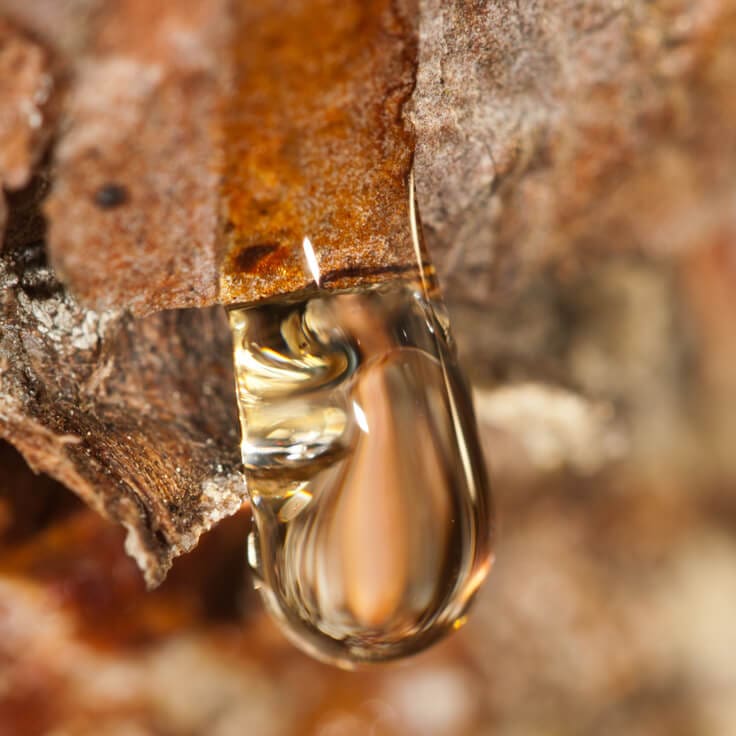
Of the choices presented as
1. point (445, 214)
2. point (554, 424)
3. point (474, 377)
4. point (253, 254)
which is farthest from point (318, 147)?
point (554, 424)

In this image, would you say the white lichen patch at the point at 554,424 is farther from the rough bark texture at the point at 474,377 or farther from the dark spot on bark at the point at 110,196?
the dark spot on bark at the point at 110,196

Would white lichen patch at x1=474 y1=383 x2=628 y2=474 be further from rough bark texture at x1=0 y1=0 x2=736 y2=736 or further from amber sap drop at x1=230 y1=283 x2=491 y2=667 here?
amber sap drop at x1=230 y1=283 x2=491 y2=667

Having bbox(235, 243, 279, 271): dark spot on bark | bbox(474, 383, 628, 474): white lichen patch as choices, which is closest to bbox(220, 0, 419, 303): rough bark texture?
bbox(235, 243, 279, 271): dark spot on bark

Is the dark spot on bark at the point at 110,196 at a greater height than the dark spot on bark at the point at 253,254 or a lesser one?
greater

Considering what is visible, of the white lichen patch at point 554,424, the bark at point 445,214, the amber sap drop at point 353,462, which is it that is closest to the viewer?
the bark at point 445,214

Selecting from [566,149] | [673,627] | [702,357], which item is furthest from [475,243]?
[673,627]

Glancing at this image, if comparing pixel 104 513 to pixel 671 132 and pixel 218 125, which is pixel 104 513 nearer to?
pixel 218 125

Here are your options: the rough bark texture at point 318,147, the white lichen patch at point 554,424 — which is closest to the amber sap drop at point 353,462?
the rough bark texture at point 318,147
